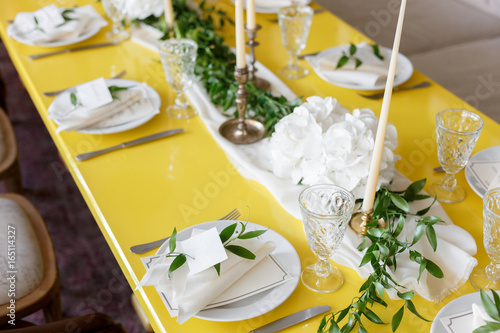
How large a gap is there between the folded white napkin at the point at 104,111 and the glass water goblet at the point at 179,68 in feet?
0.25

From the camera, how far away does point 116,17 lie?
178 centimetres

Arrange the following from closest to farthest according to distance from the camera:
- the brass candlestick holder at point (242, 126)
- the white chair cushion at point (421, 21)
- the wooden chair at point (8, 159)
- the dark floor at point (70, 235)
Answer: the brass candlestick holder at point (242, 126), the wooden chair at point (8, 159), the dark floor at point (70, 235), the white chair cushion at point (421, 21)

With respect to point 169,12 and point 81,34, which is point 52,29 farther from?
point 169,12

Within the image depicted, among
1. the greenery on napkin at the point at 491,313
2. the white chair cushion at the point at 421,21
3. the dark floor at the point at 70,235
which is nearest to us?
the greenery on napkin at the point at 491,313

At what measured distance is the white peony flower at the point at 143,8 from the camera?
1760 mm

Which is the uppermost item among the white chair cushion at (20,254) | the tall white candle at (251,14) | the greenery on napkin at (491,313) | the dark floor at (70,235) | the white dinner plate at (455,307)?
the tall white candle at (251,14)

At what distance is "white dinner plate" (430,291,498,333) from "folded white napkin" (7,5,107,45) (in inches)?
58.5

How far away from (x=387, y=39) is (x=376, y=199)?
7.20 ft

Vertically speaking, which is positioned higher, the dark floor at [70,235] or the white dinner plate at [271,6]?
the white dinner plate at [271,6]

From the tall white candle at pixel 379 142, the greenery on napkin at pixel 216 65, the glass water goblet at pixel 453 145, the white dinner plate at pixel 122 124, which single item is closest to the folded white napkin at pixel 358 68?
the greenery on napkin at pixel 216 65

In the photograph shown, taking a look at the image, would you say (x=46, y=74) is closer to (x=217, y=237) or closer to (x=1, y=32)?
(x=1, y=32)

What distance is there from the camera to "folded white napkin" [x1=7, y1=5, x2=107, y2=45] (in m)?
1.74

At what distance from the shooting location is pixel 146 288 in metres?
0.89

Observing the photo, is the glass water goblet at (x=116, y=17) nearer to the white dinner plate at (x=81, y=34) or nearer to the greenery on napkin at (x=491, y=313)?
the white dinner plate at (x=81, y=34)
